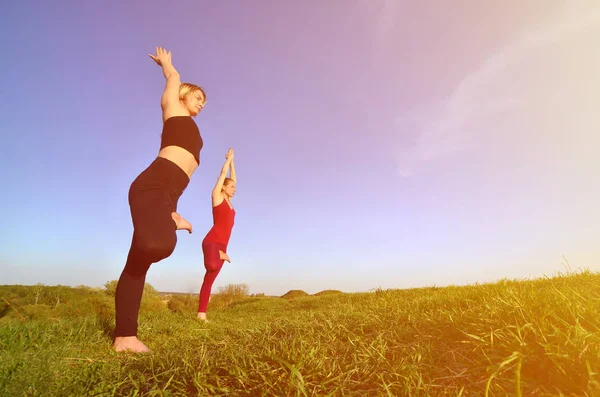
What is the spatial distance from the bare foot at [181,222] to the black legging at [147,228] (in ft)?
0.28

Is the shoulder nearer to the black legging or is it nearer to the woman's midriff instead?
the woman's midriff

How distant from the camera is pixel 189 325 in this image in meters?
5.53

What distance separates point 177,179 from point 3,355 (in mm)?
2164

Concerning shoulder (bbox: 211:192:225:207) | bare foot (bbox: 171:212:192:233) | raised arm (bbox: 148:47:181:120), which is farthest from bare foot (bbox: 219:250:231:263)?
raised arm (bbox: 148:47:181:120)

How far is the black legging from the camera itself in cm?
353

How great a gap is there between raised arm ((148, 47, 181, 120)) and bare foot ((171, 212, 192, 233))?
1.26 m

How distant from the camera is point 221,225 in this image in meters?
7.58

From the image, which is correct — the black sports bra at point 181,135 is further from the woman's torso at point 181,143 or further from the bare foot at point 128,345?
the bare foot at point 128,345

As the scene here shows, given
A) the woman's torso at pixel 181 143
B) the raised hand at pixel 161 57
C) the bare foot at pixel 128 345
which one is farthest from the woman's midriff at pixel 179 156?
the bare foot at pixel 128 345

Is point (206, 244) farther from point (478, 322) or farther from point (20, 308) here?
point (478, 322)

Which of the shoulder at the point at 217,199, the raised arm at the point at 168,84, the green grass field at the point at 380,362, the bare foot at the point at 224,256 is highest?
the raised arm at the point at 168,84

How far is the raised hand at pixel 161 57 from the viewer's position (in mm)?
4549

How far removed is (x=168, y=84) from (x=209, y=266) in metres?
4.12

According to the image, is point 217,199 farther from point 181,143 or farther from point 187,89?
point 181,143
